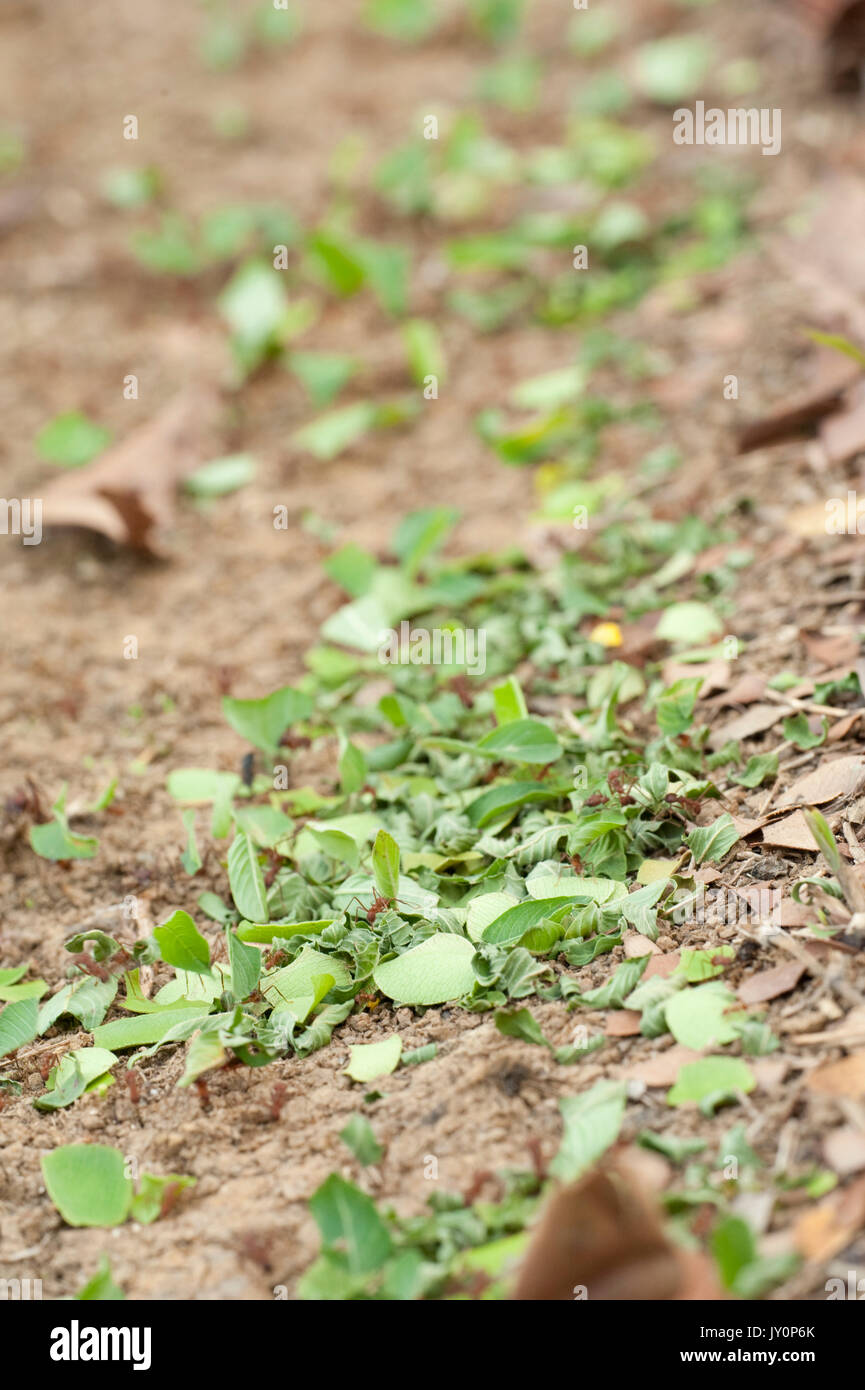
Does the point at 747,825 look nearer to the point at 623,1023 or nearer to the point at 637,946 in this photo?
the point at 637,946

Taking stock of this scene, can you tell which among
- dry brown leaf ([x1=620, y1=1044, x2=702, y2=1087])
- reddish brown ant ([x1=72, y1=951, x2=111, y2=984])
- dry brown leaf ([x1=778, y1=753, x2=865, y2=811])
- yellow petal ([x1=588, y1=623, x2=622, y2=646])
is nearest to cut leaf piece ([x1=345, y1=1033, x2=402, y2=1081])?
dry brown leaf ([x1=620, y1=1044, x2=702, y2=1087])

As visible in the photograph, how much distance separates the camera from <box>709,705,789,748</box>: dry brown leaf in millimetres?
2113

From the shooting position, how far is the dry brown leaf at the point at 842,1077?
4.73 feet

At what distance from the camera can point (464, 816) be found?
2104mm

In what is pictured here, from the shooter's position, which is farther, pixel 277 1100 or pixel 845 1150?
pixel 277 1100

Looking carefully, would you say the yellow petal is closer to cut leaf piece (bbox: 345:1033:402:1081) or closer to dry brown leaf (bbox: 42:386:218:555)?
cut leaf piece (bbox: 345:1033:402:1081)

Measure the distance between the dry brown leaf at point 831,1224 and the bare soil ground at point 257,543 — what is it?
0.04m

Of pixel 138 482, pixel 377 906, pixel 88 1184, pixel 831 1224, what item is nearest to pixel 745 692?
pixel 377 906

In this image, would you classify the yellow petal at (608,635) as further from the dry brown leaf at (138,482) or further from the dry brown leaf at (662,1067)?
the dry brown leaf at (138,482)

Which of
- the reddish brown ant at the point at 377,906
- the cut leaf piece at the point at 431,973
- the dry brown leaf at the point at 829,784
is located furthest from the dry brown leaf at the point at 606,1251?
the dry brown leaf at the point at 829,784

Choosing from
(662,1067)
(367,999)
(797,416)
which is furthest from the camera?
(797,416)

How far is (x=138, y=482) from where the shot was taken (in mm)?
3117

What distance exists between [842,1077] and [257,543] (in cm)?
209

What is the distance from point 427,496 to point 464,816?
4.25 ft
